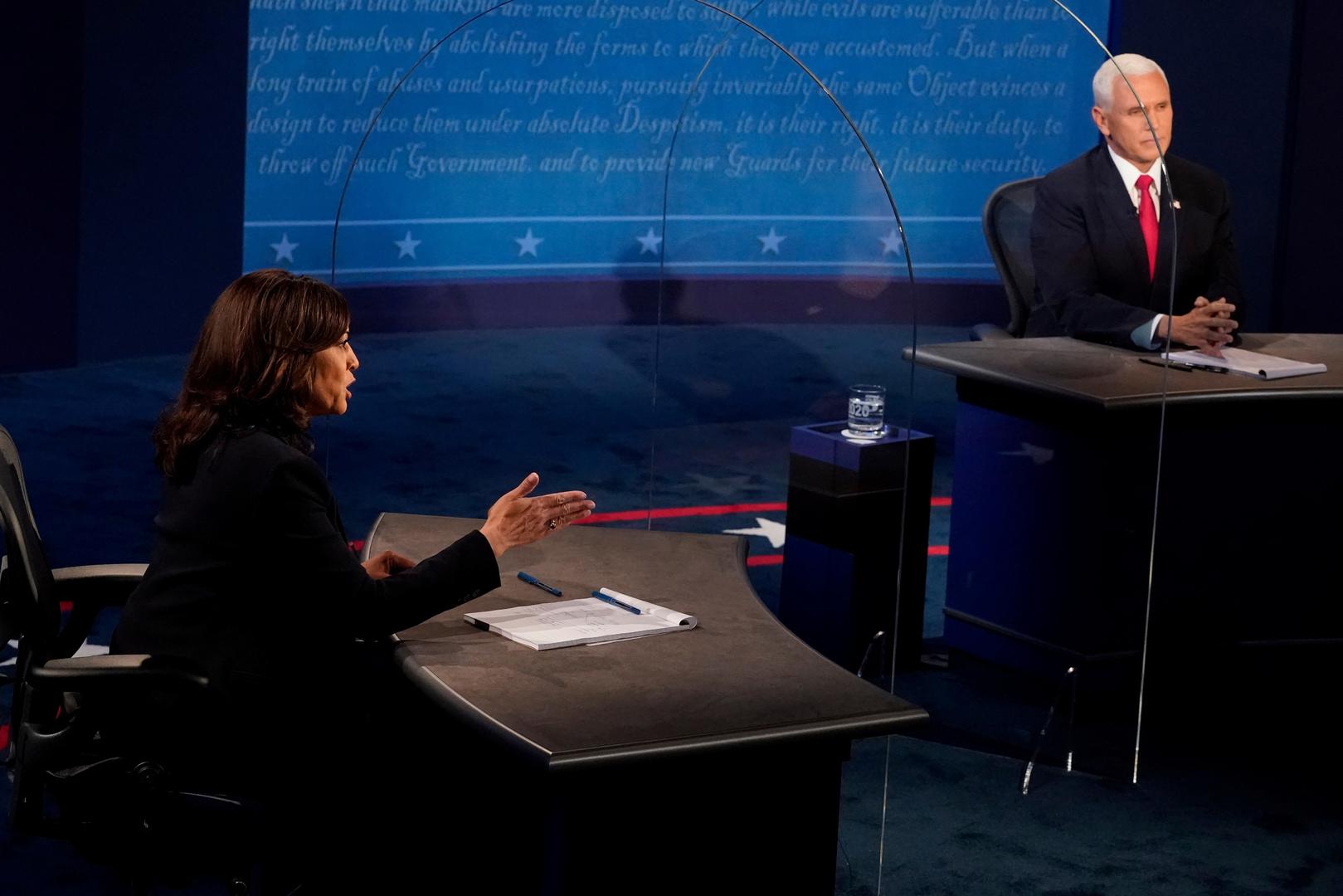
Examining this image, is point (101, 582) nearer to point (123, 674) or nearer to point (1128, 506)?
point (123, 674)

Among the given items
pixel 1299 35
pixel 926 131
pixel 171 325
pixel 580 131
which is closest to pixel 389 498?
pixel 171 325

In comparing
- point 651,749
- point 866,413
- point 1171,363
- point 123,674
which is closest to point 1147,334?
point 1171,363

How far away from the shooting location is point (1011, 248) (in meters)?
4.76

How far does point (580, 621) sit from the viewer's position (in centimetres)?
284

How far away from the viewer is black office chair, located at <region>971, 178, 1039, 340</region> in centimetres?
473

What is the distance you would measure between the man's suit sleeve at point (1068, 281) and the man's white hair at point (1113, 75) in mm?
258

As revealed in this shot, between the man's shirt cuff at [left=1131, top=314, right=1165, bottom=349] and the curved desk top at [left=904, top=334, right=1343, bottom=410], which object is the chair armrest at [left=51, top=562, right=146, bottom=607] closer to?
the curved desk top at [left=904, top=334, right=1343, bottom=410]

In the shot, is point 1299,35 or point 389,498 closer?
point 389,498

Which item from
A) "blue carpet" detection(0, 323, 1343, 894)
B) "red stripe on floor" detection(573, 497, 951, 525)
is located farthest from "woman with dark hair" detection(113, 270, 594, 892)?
"red stripe on floor" detection(573, 497, 951, 525)

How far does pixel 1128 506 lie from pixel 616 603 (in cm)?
175

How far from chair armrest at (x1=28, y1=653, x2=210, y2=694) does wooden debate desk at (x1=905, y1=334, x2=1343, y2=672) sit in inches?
81.3

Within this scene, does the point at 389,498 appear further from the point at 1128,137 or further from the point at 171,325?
the point at 1128,137

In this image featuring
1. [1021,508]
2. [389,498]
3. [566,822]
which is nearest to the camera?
[566,822]

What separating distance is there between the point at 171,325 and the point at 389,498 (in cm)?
221
